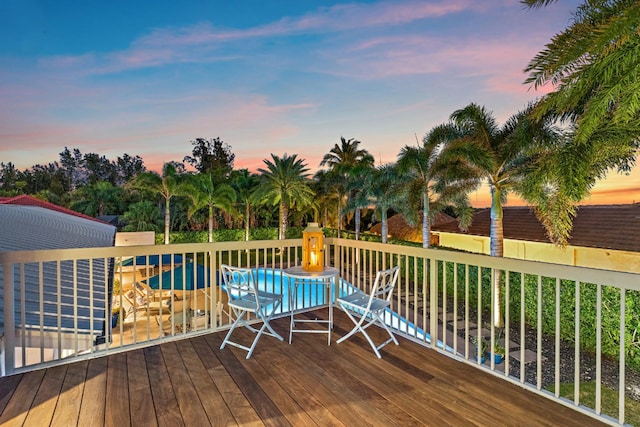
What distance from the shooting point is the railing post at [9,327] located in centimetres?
277

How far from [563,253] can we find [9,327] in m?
16.6

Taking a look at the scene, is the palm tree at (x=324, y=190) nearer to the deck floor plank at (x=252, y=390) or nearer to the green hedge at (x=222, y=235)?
the green hedge at (x=222, y=235)

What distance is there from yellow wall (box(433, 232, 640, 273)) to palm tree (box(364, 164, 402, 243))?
4.60m

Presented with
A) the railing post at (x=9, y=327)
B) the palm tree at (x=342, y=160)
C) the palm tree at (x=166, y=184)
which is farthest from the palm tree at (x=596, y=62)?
the palm tree at (x=166, y=184)

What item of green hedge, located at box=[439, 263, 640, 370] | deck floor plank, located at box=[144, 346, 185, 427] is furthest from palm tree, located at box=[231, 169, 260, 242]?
deck floor plank, located at box=[144, 346, 185, 427]

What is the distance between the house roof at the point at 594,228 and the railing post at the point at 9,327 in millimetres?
15521

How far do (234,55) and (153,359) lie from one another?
8994mm

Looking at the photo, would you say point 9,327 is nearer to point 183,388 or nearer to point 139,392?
point 139,392

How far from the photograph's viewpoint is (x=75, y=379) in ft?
9.31

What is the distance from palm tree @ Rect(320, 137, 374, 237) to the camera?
2341 centimetres

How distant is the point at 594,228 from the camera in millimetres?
14031

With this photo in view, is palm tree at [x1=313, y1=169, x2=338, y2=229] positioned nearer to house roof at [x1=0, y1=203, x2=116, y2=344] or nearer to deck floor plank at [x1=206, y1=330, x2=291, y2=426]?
house roof at [x1=0, y1=203, x2=116, y2=344]

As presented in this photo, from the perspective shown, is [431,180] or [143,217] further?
[143,217]

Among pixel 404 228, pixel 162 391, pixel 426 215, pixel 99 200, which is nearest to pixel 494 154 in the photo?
pixel 426 215
